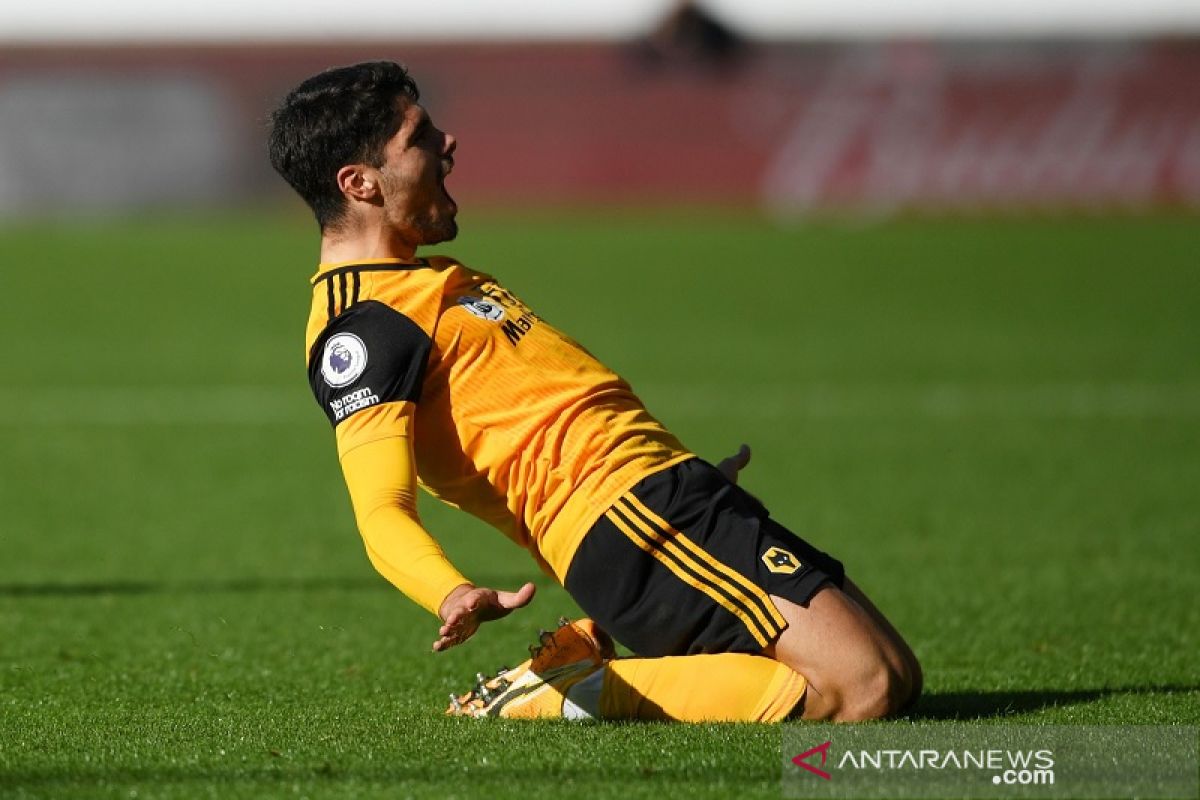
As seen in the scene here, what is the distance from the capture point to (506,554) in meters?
7.65

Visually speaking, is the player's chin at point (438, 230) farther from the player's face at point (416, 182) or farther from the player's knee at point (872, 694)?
the player's knee at point (872, 694)

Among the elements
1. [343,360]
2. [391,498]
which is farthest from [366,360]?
[391,498]

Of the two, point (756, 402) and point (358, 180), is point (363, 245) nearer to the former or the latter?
point (358, 180)

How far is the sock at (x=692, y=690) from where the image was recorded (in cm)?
422

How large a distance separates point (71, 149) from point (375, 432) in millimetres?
27581

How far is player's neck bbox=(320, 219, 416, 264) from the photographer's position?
432 cm

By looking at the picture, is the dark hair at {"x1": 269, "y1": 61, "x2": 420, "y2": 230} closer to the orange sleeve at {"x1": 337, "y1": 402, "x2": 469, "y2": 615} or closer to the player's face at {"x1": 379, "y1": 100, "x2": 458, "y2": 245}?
the player's face at {"x1": 379, "y1": 100, "x2": 458, "y2": 245}

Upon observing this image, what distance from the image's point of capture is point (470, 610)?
3.65 metres

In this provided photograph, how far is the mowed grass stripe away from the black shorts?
7.77 metres

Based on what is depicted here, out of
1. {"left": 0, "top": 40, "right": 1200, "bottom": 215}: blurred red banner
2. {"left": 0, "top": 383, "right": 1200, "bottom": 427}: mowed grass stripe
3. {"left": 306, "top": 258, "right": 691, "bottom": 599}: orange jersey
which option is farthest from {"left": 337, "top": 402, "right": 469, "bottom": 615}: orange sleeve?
{"left": 0, "top": 40, "right": 1200, "bottom": 215}: blurred red banner

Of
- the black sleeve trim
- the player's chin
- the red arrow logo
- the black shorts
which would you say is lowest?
the red arrow logo

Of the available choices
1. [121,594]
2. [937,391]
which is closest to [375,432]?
[121,594]

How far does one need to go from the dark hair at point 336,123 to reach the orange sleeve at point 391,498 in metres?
0.60

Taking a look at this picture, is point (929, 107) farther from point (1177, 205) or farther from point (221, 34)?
point (221, 34)
